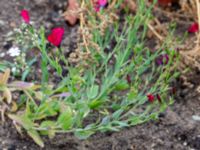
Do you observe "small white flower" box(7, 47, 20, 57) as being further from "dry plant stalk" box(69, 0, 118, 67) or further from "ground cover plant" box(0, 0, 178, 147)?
"dry plant stalk" box(69, 0, 118, 67)

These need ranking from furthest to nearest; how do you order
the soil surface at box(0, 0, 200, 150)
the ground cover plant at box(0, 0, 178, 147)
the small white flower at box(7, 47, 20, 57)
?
the small white flower at box(7, 47, 20, 57)
the soil surface at box(0, 0, 200, 150)
the ground cover plant at box(0, 0, 178, 147)

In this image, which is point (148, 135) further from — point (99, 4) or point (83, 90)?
point (99, 4)

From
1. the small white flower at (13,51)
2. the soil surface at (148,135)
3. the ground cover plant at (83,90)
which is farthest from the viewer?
the small white flower at (13,51)

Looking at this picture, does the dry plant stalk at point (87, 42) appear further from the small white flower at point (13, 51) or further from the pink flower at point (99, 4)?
the small white flower at point (13, 51)

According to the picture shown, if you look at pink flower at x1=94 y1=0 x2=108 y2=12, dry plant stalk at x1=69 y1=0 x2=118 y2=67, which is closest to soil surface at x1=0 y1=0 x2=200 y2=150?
dry plant stalk at x1=69 y1=0 x2=118 y2=67

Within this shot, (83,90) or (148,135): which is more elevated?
(83,90)

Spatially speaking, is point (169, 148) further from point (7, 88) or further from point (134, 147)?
point (7, 88)

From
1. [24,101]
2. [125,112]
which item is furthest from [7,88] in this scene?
[125,112]

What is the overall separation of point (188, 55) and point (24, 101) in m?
0.77

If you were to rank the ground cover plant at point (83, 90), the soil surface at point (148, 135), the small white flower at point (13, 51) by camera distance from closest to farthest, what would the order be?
the ground cover plant at point (83, 90)
the soil surface at point (148, 135)
the small white flower at point (13, 51)

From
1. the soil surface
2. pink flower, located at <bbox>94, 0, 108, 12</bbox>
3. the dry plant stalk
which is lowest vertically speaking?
the soil surface

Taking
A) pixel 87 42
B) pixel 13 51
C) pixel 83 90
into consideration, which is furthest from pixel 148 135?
pixel 13 51

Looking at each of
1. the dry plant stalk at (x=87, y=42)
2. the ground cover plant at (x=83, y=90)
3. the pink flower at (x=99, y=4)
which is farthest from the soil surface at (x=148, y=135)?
the pink flower at (x=99, y=4)

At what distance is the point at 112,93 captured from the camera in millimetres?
2363
